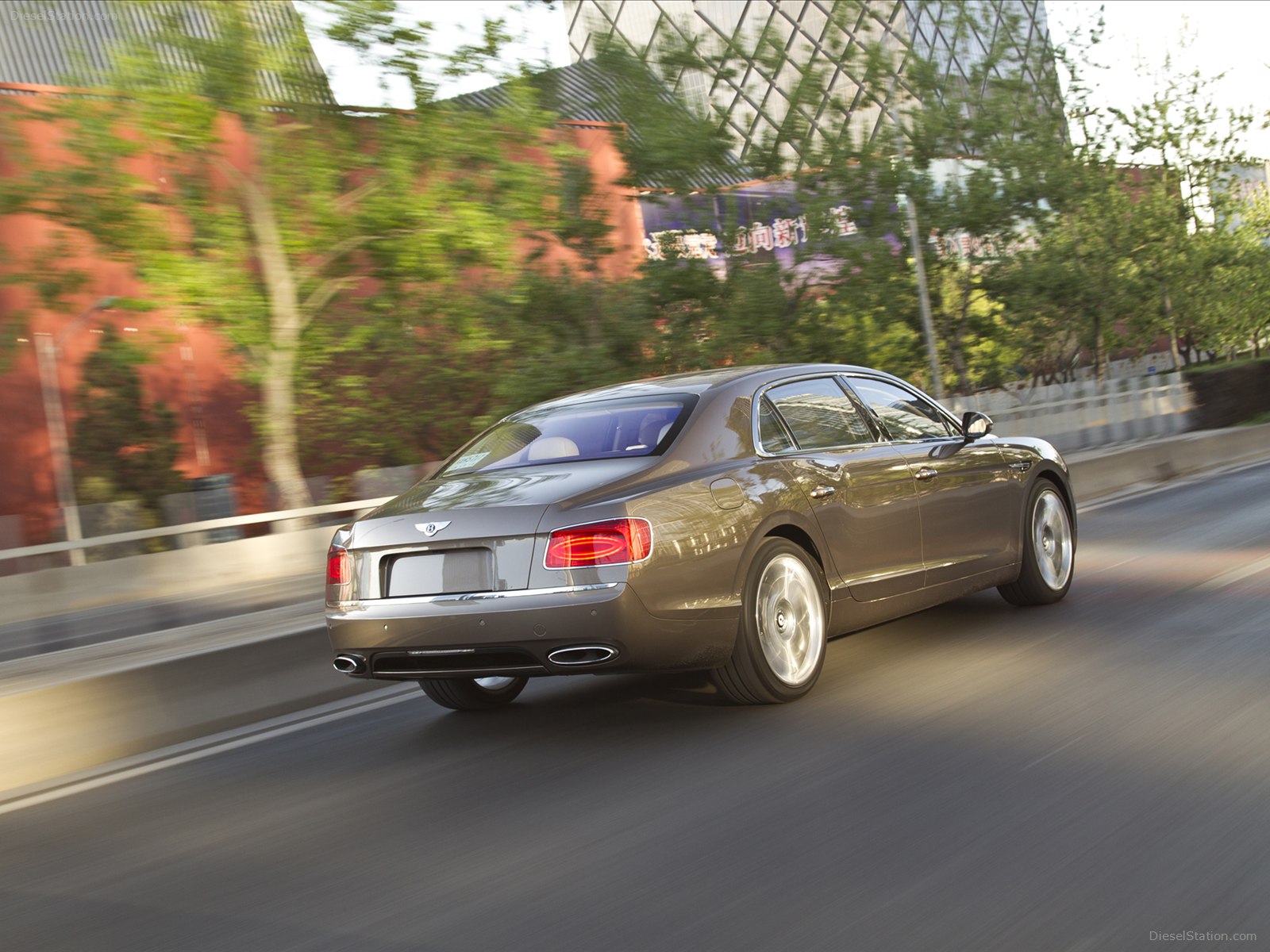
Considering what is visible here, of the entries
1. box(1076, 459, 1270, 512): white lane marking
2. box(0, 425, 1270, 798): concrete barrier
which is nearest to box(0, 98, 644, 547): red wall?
box(1076, 459, 1270, 512): white lane marking

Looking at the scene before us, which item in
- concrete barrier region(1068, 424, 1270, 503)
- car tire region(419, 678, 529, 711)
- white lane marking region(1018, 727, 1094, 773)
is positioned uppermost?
car tire region(419, 678, 529, 711)

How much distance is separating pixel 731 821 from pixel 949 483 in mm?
3419

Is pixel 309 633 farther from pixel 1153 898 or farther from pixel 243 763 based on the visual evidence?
pixel 1153 898

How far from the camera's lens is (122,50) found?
1917 centimetres

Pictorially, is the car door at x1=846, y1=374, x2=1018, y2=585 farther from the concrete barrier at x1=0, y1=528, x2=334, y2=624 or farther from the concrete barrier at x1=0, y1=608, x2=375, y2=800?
the concrete barrier at x1=0, y1=528, x2=334, y2=624

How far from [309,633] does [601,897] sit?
4432mm

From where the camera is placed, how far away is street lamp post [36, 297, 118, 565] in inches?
1040

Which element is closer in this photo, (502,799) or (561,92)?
(502,799)

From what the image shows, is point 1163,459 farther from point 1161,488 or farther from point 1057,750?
point 1057,750

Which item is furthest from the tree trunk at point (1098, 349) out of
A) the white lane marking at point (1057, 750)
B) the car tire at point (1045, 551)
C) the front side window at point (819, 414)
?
the white lane marking at point (1057, 750)

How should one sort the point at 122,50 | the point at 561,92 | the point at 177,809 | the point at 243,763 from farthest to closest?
the point at 561,92 < the point at 122,50 < the point at 243,763 < the point at 177,809

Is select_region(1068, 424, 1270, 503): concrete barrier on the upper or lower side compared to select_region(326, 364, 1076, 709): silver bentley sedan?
lower

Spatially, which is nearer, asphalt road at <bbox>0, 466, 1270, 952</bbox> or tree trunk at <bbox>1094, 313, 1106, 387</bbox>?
asphalt road at <bbox>0, 466, 1270, 952</bbox>

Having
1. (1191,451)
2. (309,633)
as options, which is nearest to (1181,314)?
(1191,451)
